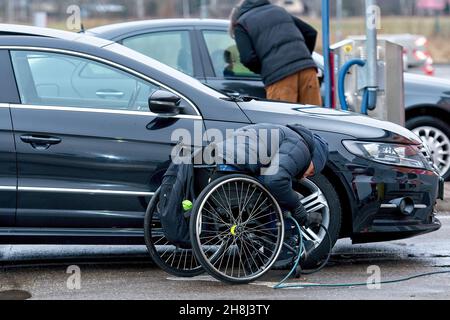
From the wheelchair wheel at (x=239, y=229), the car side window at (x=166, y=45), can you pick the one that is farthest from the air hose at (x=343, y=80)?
the wheelchair wheel at (x=239, y=229)

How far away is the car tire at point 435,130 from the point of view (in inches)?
408

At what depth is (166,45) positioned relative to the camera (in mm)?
9812

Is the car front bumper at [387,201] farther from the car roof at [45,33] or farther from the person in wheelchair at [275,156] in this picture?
the car roof at [45,33]

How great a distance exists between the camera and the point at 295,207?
623 centimetres

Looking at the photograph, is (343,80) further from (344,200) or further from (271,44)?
(344,200)

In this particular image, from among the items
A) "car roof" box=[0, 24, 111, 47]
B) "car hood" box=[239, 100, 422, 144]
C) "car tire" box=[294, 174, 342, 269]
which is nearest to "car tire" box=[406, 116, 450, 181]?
"car hood" box=[239, 100, 422, 144]

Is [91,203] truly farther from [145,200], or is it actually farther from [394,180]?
[394,180]

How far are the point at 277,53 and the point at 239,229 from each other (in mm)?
3452

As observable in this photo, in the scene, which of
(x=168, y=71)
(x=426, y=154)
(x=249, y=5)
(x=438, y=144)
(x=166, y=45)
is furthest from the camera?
(x=438, y=144)

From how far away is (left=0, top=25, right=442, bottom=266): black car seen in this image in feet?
21.0

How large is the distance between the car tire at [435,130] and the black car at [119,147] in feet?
11.4

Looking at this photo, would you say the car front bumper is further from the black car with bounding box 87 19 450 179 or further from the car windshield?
the black car with bounding box 87 19 450 179

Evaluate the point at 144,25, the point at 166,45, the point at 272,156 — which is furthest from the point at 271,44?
the point at 272,156
